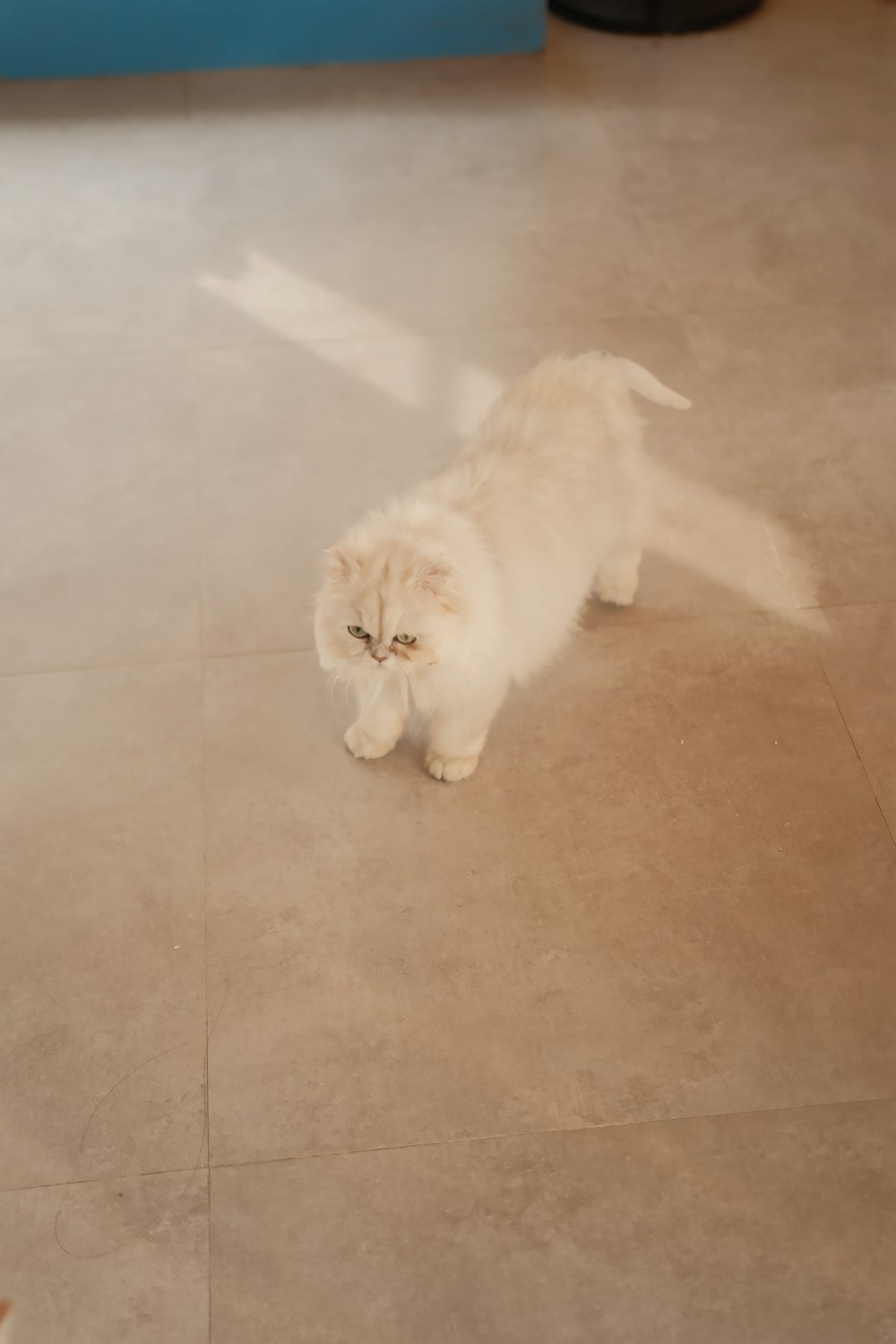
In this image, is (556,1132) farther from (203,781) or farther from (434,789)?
(203,781)

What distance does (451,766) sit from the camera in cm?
228

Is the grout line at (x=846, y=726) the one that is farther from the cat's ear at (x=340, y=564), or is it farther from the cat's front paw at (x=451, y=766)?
the cat's ear at (x=340, y=564)

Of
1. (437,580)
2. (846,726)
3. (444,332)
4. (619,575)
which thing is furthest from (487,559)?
(444,332)

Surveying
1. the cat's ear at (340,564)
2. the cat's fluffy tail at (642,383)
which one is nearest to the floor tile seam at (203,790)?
the cat's ear at (340,564)

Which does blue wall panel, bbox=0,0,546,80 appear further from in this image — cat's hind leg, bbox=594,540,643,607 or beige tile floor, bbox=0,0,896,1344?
cat's hind leg, bbox=594,540,643,607

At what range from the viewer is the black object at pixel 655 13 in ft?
13.4

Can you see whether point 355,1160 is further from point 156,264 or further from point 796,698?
point 156,264

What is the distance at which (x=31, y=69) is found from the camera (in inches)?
157

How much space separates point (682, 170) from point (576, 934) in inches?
102

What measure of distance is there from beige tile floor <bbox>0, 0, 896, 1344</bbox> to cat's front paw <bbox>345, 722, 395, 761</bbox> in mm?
34

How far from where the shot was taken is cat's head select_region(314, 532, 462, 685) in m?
1.87

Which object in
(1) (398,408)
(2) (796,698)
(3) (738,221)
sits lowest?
(2) (796,698)

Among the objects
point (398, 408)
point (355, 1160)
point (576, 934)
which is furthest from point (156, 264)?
point (355, 1160)

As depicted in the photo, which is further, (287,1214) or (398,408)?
(398,408)
